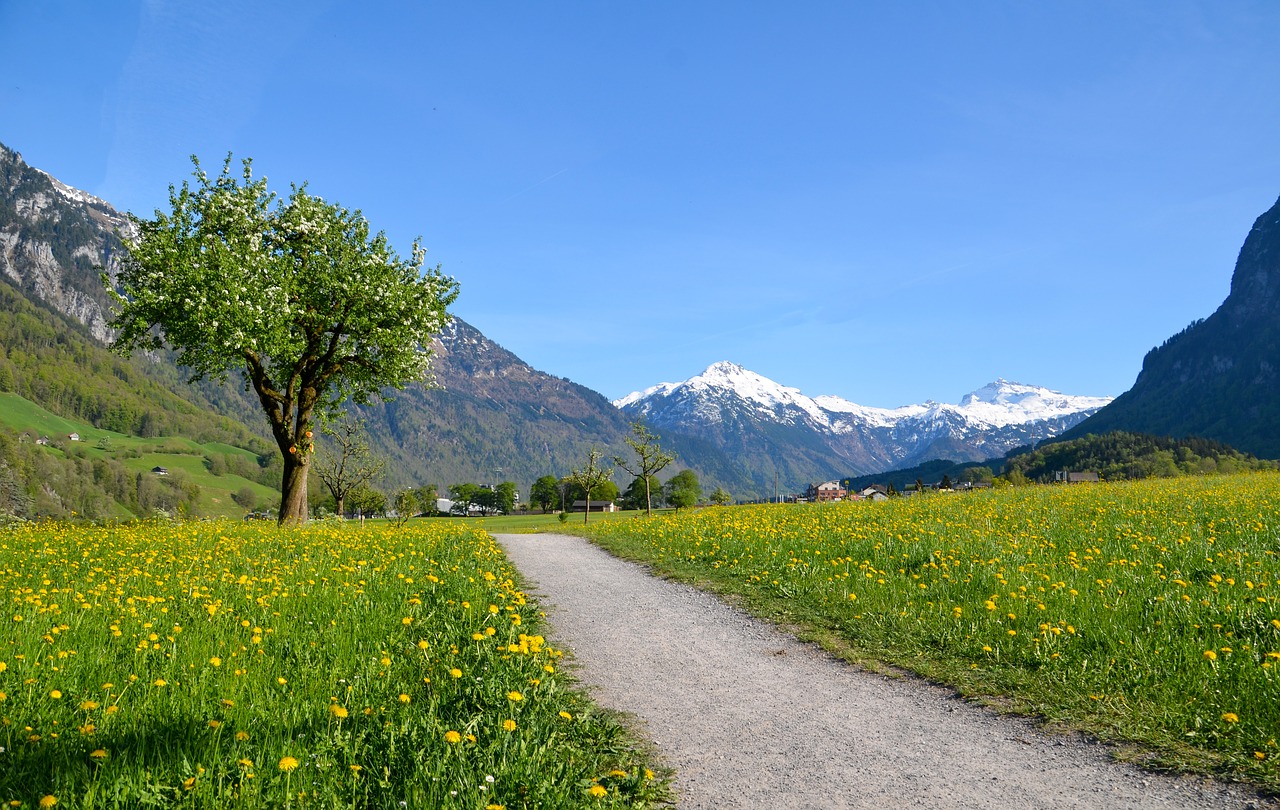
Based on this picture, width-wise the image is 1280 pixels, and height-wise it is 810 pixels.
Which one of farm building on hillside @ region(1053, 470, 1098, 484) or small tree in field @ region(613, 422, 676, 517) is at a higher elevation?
small tree in field @ region(613, 422, 676, 517)

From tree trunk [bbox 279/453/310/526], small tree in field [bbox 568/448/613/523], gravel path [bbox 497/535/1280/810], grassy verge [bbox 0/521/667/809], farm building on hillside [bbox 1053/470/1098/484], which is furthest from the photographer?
small tree in field [bbox 568/448/613/523]

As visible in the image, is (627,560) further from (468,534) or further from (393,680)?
(393,680)

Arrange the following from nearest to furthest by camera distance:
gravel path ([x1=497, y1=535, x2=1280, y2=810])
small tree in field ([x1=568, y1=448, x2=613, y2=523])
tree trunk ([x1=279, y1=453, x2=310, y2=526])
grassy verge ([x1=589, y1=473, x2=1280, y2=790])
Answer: gravel path ([x1=497, y1=535, x2=1280, y2=810])
grassy verge ([x1=589, y1=473, x2=1280, y2=790])
tree trunk ([x1=279, y1=453, x2=310, y2=526])
small tree in field ([x1=568, y1=448, x2=613, y2=523])

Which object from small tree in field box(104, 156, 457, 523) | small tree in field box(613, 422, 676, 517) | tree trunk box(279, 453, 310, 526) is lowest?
tree trunk box(279, 453, 310, 526)

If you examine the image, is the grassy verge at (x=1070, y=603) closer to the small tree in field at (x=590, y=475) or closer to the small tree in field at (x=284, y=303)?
the small tree in field at (x=284, y=303)

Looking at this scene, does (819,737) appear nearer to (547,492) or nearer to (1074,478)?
(1074,478)

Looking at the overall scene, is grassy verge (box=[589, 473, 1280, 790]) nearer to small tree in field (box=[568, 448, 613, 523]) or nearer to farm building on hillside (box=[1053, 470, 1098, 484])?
farm building on hillside (box=[1053, 470, 1098, 484])

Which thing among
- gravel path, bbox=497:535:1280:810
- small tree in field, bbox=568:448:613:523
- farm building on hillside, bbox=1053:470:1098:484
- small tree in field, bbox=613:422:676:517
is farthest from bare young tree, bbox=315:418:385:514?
gravel path, bbox=497:535:1280:810

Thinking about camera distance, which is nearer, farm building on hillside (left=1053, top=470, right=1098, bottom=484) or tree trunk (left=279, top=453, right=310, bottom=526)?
tree trunk (left=279, top=453, right=310, bottom=526)

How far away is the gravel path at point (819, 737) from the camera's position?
5262mm

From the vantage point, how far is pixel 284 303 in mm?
22188

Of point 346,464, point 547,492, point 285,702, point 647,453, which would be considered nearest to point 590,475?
point 647,453

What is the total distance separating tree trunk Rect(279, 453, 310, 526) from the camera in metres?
24.5

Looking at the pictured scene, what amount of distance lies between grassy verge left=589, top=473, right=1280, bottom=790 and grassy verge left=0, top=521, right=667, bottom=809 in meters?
4.40
